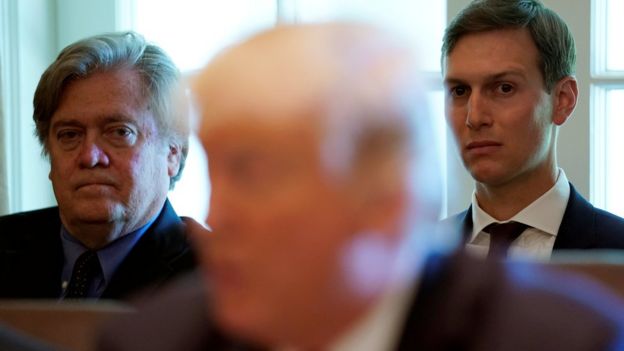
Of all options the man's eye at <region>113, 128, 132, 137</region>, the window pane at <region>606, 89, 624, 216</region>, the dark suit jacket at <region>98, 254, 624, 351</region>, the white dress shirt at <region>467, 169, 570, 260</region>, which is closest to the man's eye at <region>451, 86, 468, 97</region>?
the white dress shirt at <region>467, 169, 570, 260</region>

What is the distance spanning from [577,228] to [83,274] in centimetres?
97

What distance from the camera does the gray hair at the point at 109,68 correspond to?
211cm

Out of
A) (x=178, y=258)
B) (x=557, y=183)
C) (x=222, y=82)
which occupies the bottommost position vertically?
(x=178, y=258)

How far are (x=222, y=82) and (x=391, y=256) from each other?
14cm

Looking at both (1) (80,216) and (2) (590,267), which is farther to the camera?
(1) (80,216)

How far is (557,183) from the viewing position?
1.97 metres

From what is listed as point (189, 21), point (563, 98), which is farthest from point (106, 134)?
point (189, 21)

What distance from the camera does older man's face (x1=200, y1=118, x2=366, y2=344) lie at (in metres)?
0.58

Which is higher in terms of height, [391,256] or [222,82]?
[222,82]

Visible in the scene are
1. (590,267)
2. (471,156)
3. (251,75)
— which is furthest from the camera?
(471,156)

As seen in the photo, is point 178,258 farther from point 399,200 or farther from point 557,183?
point 399,200

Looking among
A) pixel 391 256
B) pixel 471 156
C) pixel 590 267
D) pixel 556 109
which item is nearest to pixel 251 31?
pixel 391 256

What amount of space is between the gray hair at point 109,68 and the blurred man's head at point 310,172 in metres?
1.50

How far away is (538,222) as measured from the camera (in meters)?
1.91
